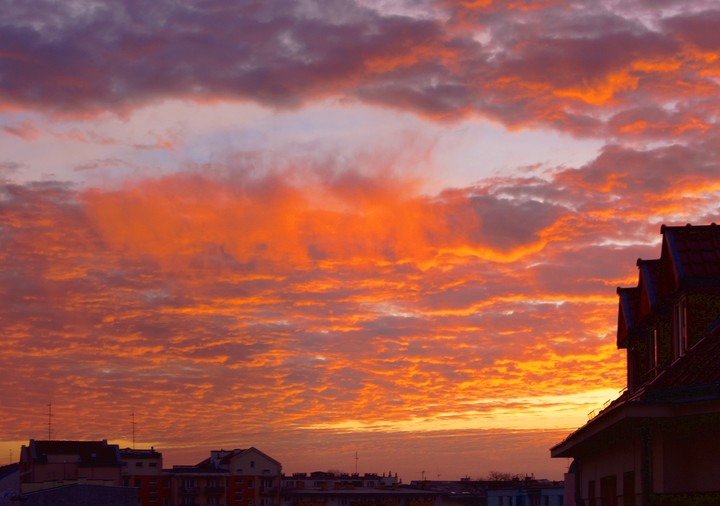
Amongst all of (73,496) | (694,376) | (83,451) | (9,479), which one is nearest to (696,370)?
(694,376)

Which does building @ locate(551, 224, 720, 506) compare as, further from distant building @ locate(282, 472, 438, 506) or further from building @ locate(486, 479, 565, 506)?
distant building @ locate(282, 472, 438, 506)

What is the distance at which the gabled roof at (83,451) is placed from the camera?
538ft

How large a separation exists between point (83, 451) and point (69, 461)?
17.1 ft

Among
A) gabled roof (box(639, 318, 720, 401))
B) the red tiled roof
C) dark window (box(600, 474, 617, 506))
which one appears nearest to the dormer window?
the red tiled roof

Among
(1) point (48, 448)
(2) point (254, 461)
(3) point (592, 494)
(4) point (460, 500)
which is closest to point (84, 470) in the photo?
(1) point (48, 448)

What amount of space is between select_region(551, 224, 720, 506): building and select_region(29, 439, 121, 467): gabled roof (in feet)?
471

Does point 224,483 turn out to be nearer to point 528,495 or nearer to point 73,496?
point 73,496

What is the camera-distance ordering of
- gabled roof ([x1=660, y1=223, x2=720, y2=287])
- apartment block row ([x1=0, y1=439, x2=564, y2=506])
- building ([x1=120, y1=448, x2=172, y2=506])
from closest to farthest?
gabled roof ([x1=660, y1=223, x2=720, y2=287]) → apartment block row ([x1=0, y1=439, x2=564, y2=506]) → building ([x1=120, y1=448, x2=172, y2=506])

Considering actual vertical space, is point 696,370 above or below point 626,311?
below

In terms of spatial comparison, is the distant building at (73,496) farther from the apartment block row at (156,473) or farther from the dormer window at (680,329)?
the dormer window at (680,329)

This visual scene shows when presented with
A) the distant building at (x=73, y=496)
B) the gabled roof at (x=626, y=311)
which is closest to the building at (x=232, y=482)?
the distant building at (x=73, y=496)

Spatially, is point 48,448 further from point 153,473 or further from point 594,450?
point 594,450

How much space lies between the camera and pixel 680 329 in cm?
2197

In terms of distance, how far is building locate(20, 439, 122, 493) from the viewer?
160625 mm
